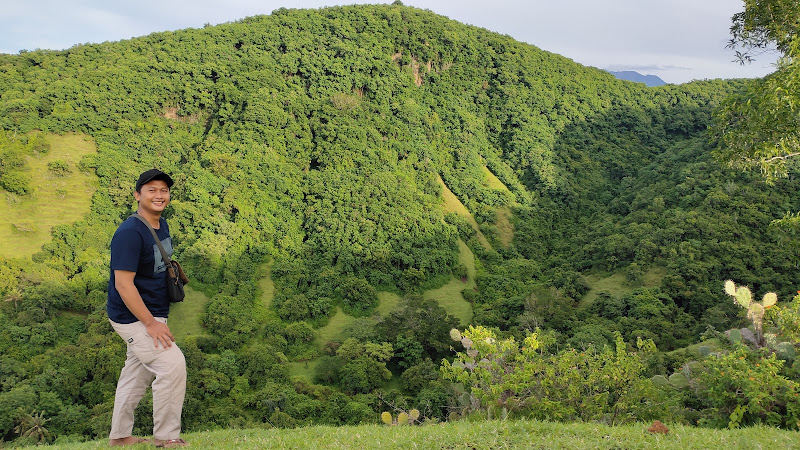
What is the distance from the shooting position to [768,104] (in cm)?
859

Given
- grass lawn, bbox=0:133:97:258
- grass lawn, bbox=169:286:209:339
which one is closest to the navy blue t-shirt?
grass lawn, bbox=169:286:209:339

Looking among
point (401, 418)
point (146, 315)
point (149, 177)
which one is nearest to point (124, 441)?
point (146, 315)

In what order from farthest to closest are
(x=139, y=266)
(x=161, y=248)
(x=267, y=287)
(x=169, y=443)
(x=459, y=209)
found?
(x=459, y=209) < (x=267, y=287) < (x=169, y=443) < (x=161, y=248) < (x=139, y=266)

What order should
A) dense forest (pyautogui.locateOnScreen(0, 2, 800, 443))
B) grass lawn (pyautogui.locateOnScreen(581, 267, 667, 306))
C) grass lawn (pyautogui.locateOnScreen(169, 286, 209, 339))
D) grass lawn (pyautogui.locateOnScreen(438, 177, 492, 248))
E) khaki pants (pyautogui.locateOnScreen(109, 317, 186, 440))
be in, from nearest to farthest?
khaki pants (pyautogui.locateOnScreen(109, 317, 186, 440)) → dense forest (pyautogui.locateOnScreen(0, 2, 800, 443)) → grass lawn (pyautogui.locateOnScreen(169, 286, 209, 339)) → grass lawn (pyautogui.locateOnScreen(581, 267, 667, 306)) → grass lawn (pyautogui.locateOnScreen(438, 177, 492, 248))

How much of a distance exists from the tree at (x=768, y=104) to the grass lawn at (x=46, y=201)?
43521mm

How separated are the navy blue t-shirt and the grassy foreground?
1511mm

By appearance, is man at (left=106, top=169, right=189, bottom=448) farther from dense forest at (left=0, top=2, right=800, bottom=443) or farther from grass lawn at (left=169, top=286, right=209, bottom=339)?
Answer: grass lawn at (left=169, top=286, right=209, bottom=339)

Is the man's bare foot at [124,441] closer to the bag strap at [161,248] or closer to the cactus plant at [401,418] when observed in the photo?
the bag strap at [161,248]

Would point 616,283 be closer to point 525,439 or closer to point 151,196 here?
point 525,439

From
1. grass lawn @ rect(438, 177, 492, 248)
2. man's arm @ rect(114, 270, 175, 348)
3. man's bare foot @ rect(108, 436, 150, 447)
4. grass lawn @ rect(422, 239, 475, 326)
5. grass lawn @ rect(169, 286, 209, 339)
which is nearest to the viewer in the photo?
man's arm @ rect(114, 270, 175, 348)

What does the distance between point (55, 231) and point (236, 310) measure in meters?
16.0

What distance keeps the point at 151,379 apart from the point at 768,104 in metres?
10.8

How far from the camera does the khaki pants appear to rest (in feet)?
14.8

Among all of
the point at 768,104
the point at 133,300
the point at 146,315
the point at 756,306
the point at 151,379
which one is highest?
the point at 768,104
